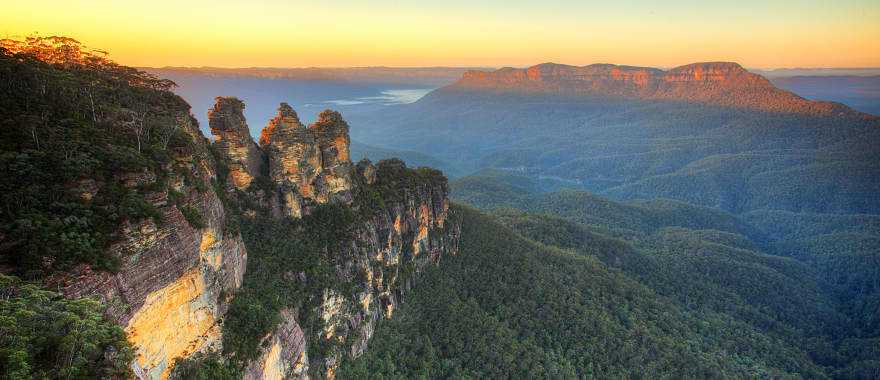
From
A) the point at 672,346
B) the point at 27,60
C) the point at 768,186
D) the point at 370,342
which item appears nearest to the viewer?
the point at 27,60

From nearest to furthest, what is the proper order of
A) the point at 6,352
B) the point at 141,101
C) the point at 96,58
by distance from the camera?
the point at 6,352, the point at 141,101, the point at 96,58

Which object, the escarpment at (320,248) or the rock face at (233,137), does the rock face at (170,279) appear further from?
the rock face at (233,137)

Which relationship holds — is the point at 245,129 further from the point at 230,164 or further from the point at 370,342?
the point at 370,342

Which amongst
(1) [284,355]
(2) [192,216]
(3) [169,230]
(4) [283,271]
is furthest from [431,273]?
(3) [169,230]

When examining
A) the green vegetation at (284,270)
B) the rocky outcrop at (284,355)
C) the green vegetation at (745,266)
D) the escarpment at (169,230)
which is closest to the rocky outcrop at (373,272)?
the rocky outcrop at (284,355)

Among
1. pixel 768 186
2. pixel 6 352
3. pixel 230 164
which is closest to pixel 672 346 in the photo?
pixel 230 164

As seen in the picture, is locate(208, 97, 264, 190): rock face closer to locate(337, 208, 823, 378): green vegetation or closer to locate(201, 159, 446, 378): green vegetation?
locate(201, 159, 446, 378): green vegetation

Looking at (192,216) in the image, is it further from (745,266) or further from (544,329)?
(745,266)

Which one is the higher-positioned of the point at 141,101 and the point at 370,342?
the point at 141,101
